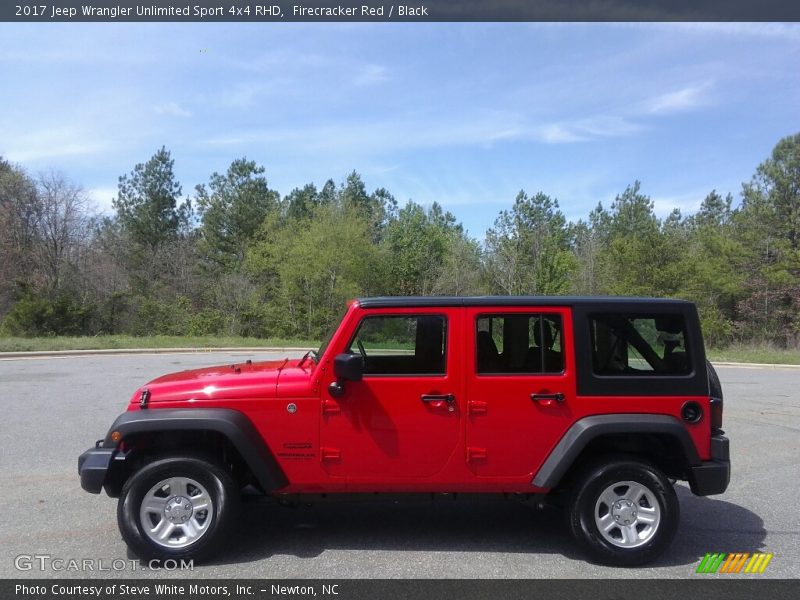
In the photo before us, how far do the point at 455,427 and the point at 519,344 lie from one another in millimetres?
758

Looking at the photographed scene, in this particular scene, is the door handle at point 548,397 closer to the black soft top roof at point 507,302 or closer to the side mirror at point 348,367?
the black soft top roof at point 507,302

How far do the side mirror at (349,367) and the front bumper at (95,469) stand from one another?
64.6 inches

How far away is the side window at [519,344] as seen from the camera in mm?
4426

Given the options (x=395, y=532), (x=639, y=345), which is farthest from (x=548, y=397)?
(x=395, y=532)

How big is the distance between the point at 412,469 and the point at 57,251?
3939 centimetres

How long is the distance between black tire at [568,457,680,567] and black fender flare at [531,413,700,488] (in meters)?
0.23

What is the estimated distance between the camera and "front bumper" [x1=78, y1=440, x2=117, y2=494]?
13.8 feet

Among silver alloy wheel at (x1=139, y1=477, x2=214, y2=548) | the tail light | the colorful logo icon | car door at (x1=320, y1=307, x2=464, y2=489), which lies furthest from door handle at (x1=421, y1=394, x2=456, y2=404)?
the colorful logo icon

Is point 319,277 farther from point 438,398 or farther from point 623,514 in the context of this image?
point 623,514

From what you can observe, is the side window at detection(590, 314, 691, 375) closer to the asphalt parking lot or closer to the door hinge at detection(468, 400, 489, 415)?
the door hinge at detection(468, 400, 489, 415)

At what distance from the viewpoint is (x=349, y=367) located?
4090 millimetres

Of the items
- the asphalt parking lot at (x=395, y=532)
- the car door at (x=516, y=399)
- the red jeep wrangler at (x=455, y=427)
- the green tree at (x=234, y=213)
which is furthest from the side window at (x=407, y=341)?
the green tree at (x=234, y=213)
